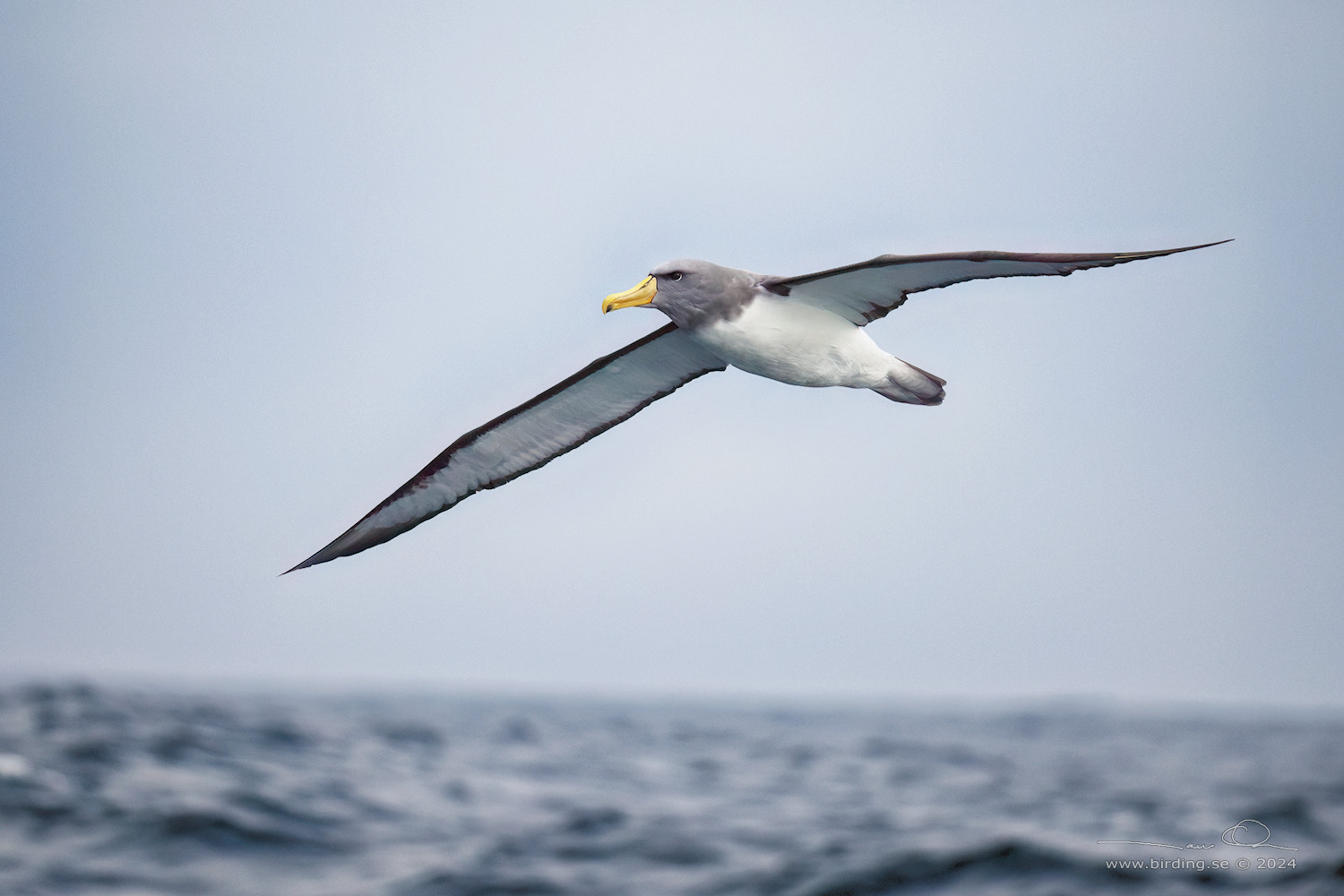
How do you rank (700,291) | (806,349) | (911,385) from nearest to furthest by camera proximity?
(700,291) < (806,349) < (911,385)

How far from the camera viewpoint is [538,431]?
408 inches

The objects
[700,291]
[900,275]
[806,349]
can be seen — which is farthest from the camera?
[806,349]

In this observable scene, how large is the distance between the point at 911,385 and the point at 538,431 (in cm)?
337

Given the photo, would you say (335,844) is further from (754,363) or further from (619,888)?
(754,363)

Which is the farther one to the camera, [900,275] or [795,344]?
[795,344]

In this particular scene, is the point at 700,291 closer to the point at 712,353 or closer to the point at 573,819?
the point at 712,353

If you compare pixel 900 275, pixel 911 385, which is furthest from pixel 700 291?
pixel 911 385

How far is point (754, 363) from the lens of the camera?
848 cm
